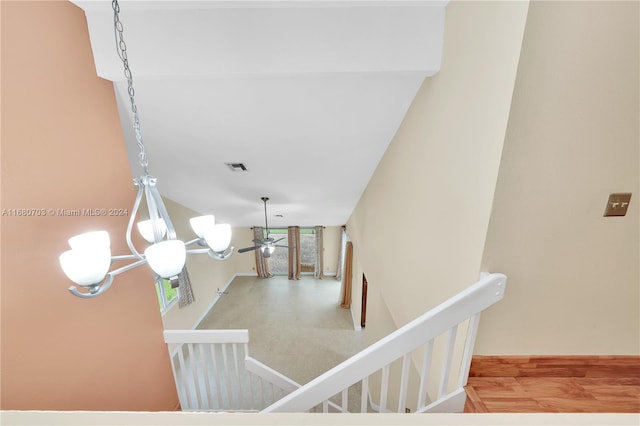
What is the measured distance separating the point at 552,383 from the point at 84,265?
202cm

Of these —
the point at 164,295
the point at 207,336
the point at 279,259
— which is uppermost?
the point at 207,336

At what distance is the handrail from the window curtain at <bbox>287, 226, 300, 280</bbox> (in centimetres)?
656

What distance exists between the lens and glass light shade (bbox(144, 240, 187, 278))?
0.88 meters

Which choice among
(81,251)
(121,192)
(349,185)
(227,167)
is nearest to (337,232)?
(349,185)

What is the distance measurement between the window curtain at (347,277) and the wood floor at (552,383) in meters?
4.75

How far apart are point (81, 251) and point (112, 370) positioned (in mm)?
1115

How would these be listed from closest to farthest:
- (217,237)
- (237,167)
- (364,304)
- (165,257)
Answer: (165,257) < (217,237) < (237,167) < (364,304)

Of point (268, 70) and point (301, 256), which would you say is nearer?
point (268, 70)

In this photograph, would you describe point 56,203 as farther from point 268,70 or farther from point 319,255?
point 319,255

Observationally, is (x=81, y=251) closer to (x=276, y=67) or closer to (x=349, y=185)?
(x=276, y=67)

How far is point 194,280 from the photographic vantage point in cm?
513

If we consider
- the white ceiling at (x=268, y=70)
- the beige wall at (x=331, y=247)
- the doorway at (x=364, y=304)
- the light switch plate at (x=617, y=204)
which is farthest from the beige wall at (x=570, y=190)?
the beige wall at (x=331, y=247)

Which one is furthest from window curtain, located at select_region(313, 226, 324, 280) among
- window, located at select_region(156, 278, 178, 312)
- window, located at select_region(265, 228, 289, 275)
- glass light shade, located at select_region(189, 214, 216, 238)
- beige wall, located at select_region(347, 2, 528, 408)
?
glass light shade, located at select_region(189, 214, 216, 238)

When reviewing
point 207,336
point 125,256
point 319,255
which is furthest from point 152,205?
point 319,255
